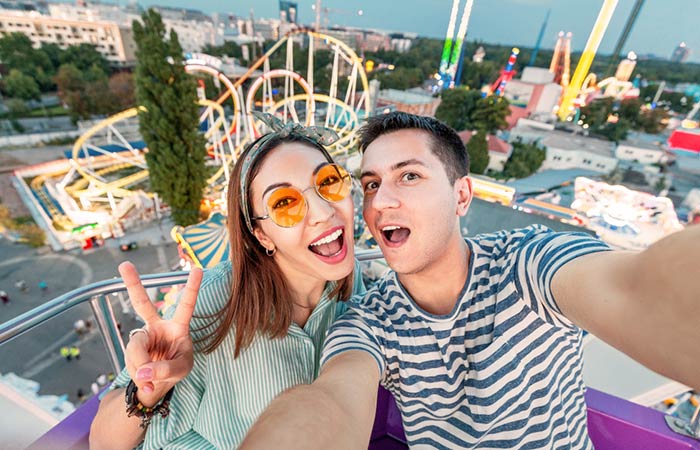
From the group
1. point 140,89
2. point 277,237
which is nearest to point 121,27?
point 140,89

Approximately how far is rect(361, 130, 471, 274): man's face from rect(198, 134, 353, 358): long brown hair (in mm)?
450

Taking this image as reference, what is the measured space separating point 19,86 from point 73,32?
1845cm

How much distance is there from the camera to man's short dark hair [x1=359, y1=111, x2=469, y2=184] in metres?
1.64

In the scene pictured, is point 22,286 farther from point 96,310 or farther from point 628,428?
point 628,428

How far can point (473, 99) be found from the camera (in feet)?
99.7

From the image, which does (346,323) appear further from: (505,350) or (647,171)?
(647,171)

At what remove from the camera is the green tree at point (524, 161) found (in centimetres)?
2353

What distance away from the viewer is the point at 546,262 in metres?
1.25

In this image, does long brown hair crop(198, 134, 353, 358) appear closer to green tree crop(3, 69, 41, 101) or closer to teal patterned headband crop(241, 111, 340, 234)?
teal patterned headband crop(241, 111, 340, 234)

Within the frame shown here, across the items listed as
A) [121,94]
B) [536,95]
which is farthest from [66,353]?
[536,95]

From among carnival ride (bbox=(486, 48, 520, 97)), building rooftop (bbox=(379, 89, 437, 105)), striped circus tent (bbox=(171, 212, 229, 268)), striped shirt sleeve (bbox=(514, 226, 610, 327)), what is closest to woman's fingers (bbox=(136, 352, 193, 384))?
striped shirt sleeve (bbox=(514, 226, 610, 327))

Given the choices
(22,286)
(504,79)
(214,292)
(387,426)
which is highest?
(214,292)

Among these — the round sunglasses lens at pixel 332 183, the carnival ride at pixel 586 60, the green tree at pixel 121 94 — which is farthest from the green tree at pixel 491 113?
the green tree at pixel 121 94

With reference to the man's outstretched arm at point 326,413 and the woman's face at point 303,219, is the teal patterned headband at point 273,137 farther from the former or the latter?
the man's outstretched arm at point 326,413
